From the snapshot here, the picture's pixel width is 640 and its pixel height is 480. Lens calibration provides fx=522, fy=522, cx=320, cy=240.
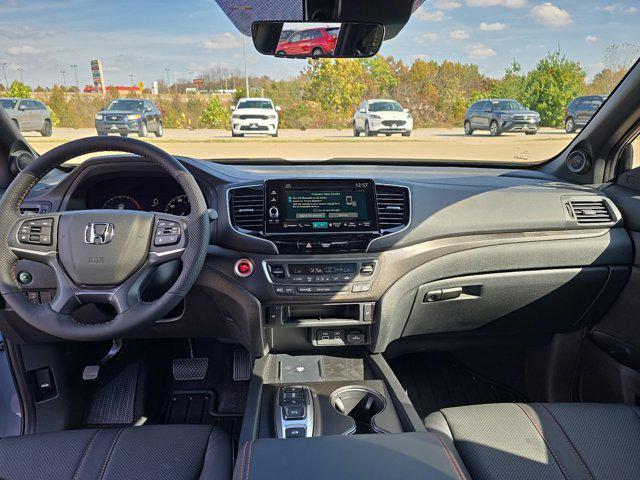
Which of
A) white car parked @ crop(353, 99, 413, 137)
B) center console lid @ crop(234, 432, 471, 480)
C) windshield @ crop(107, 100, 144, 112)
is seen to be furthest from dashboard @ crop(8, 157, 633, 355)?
center console lid @ crop(234, 432, 471, 480)

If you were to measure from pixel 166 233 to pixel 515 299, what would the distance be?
172 centimetres

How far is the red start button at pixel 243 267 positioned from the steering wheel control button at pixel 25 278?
2.80 feet

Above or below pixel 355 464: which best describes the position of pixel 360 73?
above

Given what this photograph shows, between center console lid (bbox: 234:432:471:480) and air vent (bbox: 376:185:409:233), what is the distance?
101cm

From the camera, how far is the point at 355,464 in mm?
1462

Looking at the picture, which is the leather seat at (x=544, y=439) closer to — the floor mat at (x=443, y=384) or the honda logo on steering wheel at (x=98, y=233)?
the floor mat at (x=443, y=384)

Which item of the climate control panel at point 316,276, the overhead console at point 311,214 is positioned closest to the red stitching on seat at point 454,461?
the climate control panel at point 316,276

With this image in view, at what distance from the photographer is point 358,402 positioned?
2.25m

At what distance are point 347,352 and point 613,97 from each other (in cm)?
178

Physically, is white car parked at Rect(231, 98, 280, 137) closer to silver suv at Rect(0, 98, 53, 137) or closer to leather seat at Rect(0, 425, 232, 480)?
silver suv at Rect(0, 98, 53, 137)

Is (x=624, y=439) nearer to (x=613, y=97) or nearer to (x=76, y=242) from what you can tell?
(x=613, y=97)

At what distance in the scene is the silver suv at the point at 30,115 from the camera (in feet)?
8.46

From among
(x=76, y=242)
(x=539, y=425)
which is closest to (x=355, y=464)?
(x=539, y=425)

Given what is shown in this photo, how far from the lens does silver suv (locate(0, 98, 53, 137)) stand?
2.58 m
